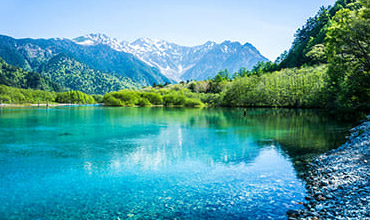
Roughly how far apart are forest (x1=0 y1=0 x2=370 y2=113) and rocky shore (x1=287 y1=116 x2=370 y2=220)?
28.9 meters

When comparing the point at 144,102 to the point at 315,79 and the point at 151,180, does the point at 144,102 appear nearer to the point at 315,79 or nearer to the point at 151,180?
the point at 315,79

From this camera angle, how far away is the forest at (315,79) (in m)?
42.3

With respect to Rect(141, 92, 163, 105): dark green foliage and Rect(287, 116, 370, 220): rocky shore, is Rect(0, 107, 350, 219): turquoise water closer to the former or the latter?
Rect(287, 116, 370, 220): rocky shore

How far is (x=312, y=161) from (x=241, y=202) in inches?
393

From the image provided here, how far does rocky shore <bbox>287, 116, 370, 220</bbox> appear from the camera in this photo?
1027cm

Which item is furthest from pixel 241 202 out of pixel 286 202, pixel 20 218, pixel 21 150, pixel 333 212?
pixel 21 150

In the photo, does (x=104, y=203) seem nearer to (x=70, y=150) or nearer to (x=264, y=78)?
(x=70, y=150)

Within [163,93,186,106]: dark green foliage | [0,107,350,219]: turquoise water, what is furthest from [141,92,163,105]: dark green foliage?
[0,107,350,219]: turquoise water

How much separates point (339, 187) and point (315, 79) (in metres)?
97.5

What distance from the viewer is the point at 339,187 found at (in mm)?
13109

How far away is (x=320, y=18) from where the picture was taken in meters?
156

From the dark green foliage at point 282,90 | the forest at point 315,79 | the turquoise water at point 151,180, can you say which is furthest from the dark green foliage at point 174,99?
the turquoise water at point 151,180

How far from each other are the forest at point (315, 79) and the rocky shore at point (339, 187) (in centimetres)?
2886

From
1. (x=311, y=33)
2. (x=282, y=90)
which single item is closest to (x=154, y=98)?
(x=282, y=90)
